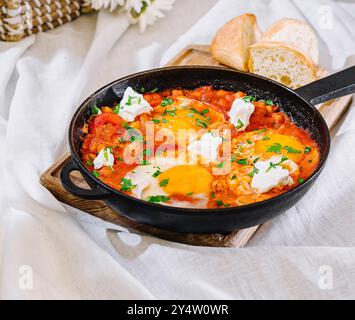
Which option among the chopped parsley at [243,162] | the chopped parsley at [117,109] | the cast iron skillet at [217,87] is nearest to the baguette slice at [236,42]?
the cast iron skillet at [217,87]

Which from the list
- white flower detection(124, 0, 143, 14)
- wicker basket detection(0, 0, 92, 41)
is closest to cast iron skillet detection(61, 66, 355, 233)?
white flower detection(124, 0, 143, 14)

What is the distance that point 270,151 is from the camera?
233 cm

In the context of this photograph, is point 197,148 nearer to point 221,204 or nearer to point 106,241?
point 221,204

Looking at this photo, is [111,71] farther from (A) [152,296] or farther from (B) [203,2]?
(A) [152,296]

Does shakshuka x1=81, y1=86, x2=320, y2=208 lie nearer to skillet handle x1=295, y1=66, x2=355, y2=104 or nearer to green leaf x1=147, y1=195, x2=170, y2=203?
green leaf x1=147, y1=195, x2=170, y2=203

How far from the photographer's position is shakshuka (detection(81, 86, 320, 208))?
2166mm

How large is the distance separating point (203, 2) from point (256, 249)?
84.9 inches

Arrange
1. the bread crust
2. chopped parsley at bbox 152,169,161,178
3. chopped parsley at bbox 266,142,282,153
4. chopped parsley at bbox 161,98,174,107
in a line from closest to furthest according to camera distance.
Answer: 1. chopped parsley at bbox 152,169,161,178
2. chopped parsley at bbox 266,142,282,153
3. chopped parsley at bbox 161,98,174,107
4. the bread crust

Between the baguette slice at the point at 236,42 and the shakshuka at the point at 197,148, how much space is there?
0.49 meters

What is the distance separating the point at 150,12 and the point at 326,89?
140 cm

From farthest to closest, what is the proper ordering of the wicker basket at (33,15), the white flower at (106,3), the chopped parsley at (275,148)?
1. the white flower at (106,3)
2. the wicker basket at (33,15)
3. the chopped parsley at (275,148)

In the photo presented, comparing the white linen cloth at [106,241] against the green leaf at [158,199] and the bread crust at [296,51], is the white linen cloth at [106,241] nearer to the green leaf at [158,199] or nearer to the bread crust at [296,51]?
the green leaf at [158,199]

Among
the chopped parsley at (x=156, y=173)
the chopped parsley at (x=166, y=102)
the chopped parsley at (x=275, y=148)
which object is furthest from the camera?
the chopped parsley at (x=166, y=102)

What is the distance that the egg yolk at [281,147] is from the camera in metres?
2.32
